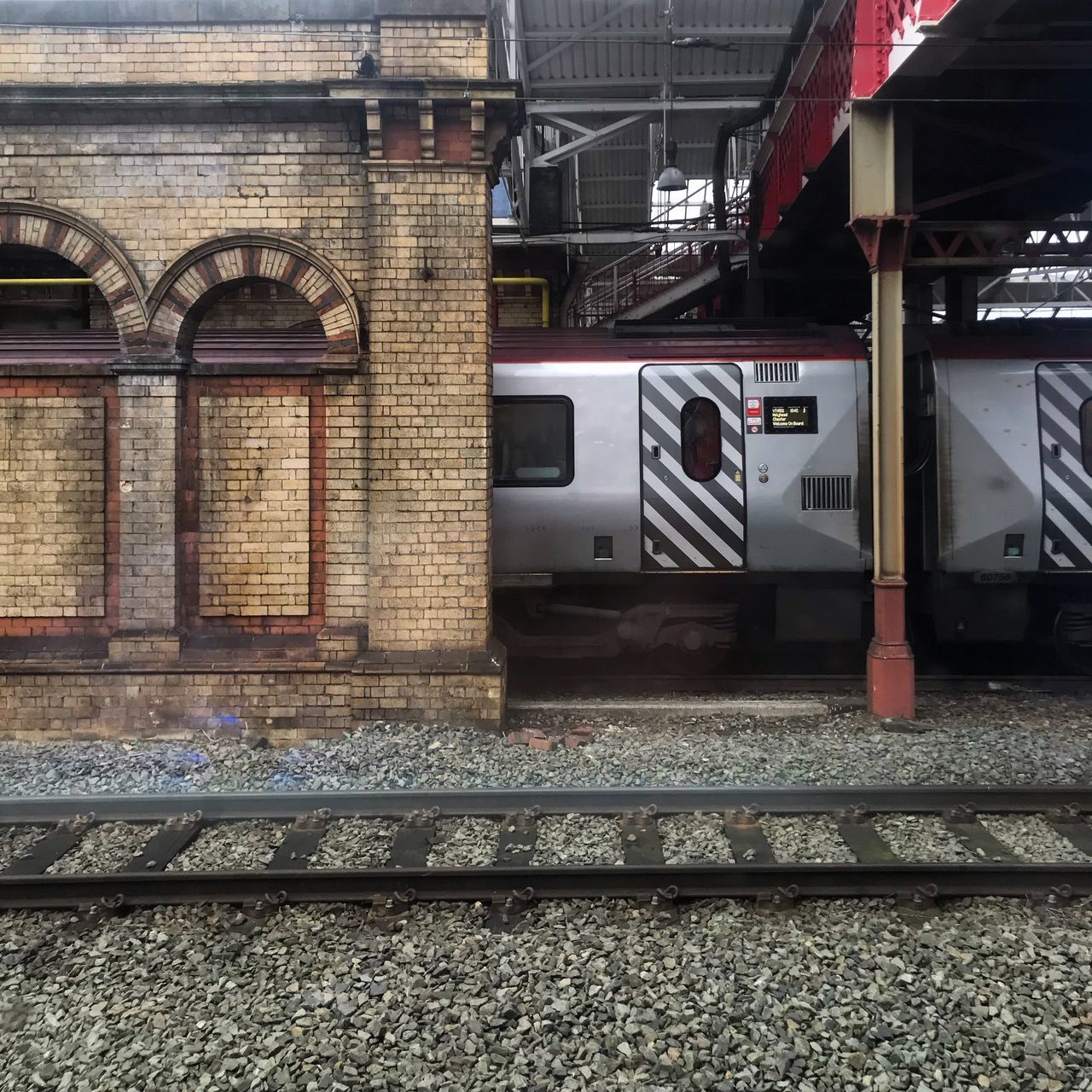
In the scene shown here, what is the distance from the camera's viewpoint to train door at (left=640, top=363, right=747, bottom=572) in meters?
8.09

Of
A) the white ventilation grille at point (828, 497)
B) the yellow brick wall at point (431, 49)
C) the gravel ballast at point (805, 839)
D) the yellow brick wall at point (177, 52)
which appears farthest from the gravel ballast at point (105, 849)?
the white ventilation grille at point (828, 497)

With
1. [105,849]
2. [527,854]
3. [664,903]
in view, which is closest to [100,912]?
[105,849]

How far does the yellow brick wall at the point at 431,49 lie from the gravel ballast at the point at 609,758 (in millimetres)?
5048

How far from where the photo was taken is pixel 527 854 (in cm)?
461

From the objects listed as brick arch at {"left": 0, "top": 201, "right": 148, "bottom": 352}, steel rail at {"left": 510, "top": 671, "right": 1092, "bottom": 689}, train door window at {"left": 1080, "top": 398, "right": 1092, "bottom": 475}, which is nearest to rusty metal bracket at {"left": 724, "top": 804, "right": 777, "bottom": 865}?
steel rail at {"left": 510, "top": 671, "right": 1092, "bottom": 689}

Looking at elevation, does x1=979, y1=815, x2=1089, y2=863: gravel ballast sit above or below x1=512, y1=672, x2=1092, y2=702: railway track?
below

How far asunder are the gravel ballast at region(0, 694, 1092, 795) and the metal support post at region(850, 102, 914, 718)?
0.49 m

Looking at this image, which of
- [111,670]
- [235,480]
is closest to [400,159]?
[235,480]

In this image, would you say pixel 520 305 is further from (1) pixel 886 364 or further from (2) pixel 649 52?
Result: (1) pixel 886 364

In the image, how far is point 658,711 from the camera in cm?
741

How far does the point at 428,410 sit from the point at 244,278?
1.83 m

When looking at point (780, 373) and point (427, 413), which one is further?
point (780, 373)

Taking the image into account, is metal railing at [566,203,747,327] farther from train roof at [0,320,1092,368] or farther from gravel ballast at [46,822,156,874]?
gravel ballast at [46,822,156,874]

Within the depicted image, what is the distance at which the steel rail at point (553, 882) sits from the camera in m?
4.22
